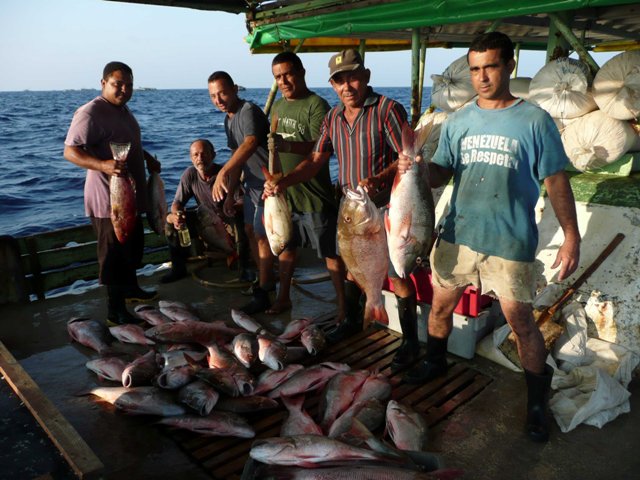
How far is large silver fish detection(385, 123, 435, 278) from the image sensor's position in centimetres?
341

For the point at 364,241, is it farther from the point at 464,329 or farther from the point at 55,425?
the point at 55,425

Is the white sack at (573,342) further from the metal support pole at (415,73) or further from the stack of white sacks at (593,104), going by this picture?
the metal support pole at (415,73)

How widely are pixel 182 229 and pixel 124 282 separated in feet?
4.86

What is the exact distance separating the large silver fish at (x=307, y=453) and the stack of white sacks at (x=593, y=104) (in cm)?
381

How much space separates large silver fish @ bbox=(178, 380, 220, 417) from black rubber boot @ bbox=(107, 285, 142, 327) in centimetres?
202

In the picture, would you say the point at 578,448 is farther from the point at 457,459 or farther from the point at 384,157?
the point at 384,157

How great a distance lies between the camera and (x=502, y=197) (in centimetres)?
339

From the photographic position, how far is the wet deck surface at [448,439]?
3287mm

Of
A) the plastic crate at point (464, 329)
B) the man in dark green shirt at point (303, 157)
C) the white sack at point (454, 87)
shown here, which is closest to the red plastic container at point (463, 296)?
the plastic crate at point (464, 329)

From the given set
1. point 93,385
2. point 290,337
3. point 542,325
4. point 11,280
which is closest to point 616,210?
point 542,325

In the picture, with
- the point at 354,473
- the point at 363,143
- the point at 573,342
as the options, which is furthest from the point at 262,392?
the point at 573,342

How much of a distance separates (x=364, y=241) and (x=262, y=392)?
148 cm

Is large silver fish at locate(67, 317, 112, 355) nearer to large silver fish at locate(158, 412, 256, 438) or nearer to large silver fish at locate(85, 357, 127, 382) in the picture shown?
large silver fish at locate(85, 357, 127, 382)

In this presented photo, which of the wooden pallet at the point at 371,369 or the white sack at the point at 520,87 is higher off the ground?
the white sack at the point at 520,87
